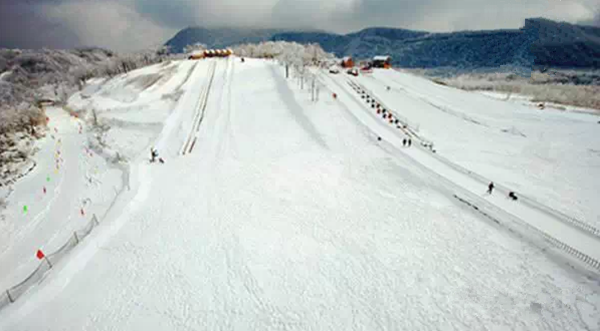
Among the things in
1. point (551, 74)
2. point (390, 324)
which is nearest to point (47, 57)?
point (390, 324)

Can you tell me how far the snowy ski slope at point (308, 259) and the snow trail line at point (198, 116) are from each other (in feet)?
10.5

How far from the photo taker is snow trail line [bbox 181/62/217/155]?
2928cm

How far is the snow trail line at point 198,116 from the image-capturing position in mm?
29281

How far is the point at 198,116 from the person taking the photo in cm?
3956

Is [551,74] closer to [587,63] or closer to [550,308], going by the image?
[587,63]

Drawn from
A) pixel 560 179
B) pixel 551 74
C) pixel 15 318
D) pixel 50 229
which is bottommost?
pixel 50 229

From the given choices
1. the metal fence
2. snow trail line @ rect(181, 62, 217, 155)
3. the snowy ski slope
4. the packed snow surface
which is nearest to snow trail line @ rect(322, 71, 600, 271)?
the snowy ski slope

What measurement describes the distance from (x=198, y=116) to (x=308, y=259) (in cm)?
3216

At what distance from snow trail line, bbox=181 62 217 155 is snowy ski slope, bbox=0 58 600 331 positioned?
321 centimetres

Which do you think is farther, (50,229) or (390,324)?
(50,229)

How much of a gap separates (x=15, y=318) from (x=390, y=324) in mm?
14666

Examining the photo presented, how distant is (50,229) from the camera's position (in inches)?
803

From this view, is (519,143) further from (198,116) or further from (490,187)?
(198,116)

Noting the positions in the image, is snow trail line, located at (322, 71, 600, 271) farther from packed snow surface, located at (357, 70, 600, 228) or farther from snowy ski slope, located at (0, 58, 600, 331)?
packed snow surface, located at (357, 70, 600, 228)
